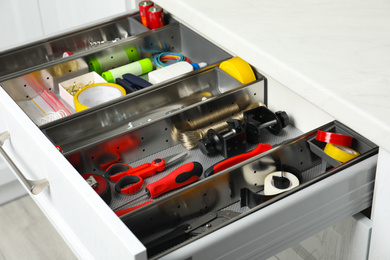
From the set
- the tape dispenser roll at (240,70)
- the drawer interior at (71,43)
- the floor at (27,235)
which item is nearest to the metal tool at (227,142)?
the tape dispenser roll at (240,70)

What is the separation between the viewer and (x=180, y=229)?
1.00 meters

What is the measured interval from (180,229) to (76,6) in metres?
1.63

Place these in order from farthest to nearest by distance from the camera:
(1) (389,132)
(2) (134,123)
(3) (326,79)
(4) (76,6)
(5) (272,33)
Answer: (4) (76,6) → (2) (134,123) → (5) (272,33) → (3) (326,79) → (1) (389,132)

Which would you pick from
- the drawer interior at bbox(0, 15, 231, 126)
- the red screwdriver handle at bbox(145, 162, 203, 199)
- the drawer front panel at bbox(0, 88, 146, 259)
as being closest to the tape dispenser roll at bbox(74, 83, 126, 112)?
the drawer interior at bbox(0, 15, 231, 126)

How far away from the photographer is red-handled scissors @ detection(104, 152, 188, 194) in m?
1.11

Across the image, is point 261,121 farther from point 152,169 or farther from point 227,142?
point 152,169

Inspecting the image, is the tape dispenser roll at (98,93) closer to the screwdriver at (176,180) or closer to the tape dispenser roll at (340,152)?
the screwdriver at (176,180)

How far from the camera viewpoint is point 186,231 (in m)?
0.99

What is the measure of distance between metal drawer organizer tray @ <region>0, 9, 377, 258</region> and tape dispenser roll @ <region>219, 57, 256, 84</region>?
1cm

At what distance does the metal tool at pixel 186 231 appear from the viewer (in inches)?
38.3

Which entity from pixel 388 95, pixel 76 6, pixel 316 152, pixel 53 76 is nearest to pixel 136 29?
pixel 53 76

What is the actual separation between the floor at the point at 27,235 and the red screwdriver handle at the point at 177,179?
93 cm

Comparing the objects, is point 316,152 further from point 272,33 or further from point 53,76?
point 53,76

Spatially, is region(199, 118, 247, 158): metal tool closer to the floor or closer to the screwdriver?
the screwdriver
